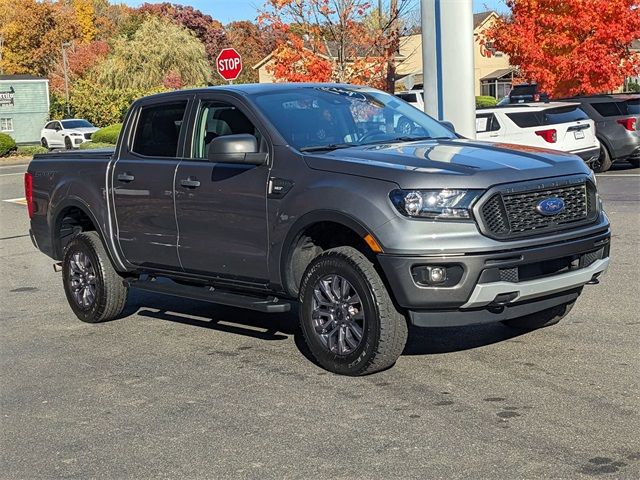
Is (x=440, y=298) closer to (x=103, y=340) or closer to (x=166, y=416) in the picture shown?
(x=166, y=416)

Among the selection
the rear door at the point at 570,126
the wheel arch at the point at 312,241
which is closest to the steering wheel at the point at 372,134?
the wheel arch at the point at 312,241

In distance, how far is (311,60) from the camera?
72.5 ft

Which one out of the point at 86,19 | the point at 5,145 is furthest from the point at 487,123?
the point at 86,19

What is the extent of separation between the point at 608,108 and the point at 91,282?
50.9 ft

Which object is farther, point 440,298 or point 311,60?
point 311,60

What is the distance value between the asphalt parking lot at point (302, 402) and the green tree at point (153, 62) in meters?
56.0

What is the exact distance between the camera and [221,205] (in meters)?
7.20

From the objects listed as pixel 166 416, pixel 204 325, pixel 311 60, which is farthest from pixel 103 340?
pixel 311 60

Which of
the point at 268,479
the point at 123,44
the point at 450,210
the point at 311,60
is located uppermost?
the point at 123,44

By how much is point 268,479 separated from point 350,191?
2.17 m

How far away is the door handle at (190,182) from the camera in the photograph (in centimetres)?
742

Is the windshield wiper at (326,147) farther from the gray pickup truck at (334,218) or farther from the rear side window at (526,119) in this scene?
the rear side window at (526,119)

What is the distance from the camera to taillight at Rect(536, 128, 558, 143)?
741 inches

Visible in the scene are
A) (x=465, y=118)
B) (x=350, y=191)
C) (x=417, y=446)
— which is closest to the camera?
(x=417, y=446)
